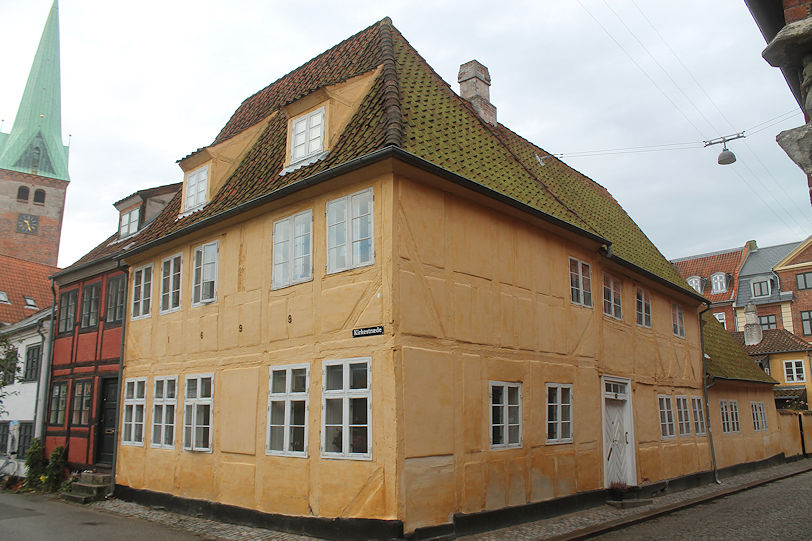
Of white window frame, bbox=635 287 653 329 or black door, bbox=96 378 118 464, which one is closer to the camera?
black door, bbox=96 378 118 464

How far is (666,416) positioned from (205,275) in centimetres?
1257

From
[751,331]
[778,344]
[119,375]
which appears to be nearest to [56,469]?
[119,375]

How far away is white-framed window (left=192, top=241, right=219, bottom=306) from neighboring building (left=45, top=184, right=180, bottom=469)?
3.80 meters

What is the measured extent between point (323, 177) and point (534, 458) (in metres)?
6.39

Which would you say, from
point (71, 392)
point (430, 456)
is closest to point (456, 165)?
point (430, 456)

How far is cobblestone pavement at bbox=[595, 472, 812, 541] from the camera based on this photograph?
10820mm

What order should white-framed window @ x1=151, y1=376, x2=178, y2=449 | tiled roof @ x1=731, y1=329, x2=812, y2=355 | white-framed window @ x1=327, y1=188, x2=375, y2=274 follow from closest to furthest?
white-framed window @ x1=327, y1=188, x2=375, y2=274
white-framed window @ x1=151, y1=376, x2=178, y2=449
tiled roof @ x1=731, y1=329, x2=812, y2=355

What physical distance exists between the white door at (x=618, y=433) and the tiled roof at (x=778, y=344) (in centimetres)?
2692

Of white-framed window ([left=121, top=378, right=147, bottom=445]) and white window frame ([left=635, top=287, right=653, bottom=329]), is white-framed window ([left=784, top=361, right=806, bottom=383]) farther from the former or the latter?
white-framed window ([left=121, top=378, right=147, bottom=445])

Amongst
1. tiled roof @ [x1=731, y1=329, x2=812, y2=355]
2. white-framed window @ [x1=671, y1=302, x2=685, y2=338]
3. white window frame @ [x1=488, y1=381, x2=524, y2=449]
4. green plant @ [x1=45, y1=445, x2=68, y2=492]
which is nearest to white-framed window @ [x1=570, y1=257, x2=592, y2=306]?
white window frame @ [x1=488, y1=381, x2=524, y2=449]

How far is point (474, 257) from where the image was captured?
37.8 ft

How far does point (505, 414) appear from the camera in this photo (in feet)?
38.4

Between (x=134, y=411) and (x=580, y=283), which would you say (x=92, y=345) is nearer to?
(x=134, y=411)

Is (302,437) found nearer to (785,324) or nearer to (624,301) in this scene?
(624,301)
